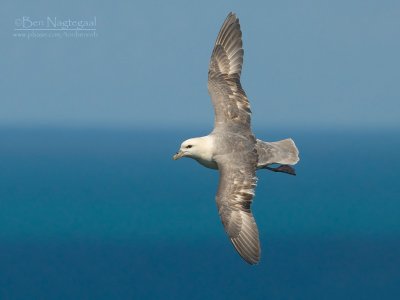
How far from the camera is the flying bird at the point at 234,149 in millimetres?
18219

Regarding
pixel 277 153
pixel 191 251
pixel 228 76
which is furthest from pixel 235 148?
pixel 191 251

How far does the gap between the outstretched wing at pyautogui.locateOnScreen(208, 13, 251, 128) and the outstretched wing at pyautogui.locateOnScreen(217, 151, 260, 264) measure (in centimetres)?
173

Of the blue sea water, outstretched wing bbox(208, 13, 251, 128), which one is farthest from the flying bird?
the blue sea water

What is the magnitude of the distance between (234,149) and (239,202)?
1.57m

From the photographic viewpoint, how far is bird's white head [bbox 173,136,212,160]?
19469 mm

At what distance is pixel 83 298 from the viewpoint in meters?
114

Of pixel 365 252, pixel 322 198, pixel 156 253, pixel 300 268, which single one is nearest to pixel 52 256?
pixel 156 253

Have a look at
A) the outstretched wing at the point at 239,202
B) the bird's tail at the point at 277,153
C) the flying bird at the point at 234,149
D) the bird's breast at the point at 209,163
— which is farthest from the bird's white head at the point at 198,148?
the bird's tail at the point at 277,153

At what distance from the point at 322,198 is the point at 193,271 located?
240ft

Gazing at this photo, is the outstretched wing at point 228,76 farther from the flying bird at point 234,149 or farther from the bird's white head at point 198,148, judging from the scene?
the bird's white head at point 198,148

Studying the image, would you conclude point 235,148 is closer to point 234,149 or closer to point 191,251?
point 234,149

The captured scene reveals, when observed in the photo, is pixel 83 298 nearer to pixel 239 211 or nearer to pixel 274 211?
pixel 274 211

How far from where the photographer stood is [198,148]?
63.9 ft

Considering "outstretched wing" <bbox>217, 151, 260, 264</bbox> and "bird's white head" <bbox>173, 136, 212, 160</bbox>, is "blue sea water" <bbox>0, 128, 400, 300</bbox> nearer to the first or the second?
"bird's white head" <bbox>173, 136, 212, 160</bbox>
